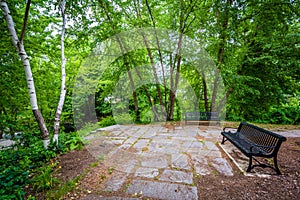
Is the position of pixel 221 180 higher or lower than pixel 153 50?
lower

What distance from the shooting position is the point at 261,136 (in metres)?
2.64

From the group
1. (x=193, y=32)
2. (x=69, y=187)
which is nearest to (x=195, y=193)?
(x=69, y=187)

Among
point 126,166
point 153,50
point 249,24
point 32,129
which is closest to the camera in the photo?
point 126,166

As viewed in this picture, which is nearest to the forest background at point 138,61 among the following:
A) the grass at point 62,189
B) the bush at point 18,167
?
the bush at point 18,167

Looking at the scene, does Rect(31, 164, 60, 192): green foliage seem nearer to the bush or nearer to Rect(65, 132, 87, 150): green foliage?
the bush

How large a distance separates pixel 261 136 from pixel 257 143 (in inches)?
6.3

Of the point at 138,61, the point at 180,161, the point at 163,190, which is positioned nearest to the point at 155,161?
the point at 180,161

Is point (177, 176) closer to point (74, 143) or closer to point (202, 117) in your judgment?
point (74, 143)

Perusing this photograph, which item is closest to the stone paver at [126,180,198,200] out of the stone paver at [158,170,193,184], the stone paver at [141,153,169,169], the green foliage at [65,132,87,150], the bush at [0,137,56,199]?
the stone paver at [158,170,193,184]

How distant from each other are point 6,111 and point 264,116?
31.3 feet

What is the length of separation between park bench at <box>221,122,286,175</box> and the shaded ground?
0.21 meters

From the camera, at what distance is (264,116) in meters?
6.75

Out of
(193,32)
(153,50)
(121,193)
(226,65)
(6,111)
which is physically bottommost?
(121,193)

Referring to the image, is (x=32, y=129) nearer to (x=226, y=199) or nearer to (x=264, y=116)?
(x=226, y=199)
